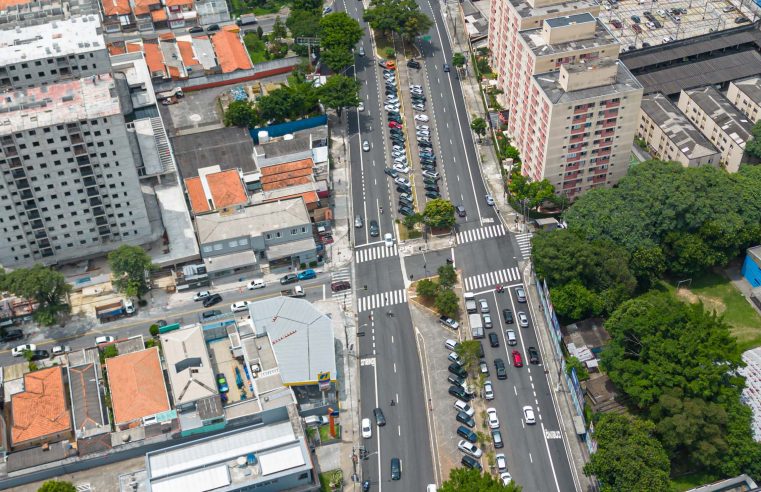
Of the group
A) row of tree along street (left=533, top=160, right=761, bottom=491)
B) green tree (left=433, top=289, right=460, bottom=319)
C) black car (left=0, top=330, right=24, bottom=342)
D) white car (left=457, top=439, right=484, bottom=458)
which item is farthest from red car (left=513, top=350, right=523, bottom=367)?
black car (left=0, top=330, right=24, bottom=342)

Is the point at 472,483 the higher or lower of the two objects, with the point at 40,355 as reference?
lower

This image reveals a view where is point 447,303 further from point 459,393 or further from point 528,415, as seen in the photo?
point 528,415

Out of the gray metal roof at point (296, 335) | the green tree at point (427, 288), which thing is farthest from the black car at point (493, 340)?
the gray metal roof at point (296, 335)

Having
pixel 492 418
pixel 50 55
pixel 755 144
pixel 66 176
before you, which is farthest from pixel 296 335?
pixel 755 144

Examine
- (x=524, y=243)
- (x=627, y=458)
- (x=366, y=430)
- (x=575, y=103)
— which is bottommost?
(x=627, y=458)

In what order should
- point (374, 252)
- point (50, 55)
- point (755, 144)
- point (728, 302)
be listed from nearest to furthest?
point (728, 302)
point (374, 252)
point (50, 55)
point (755, 144)
